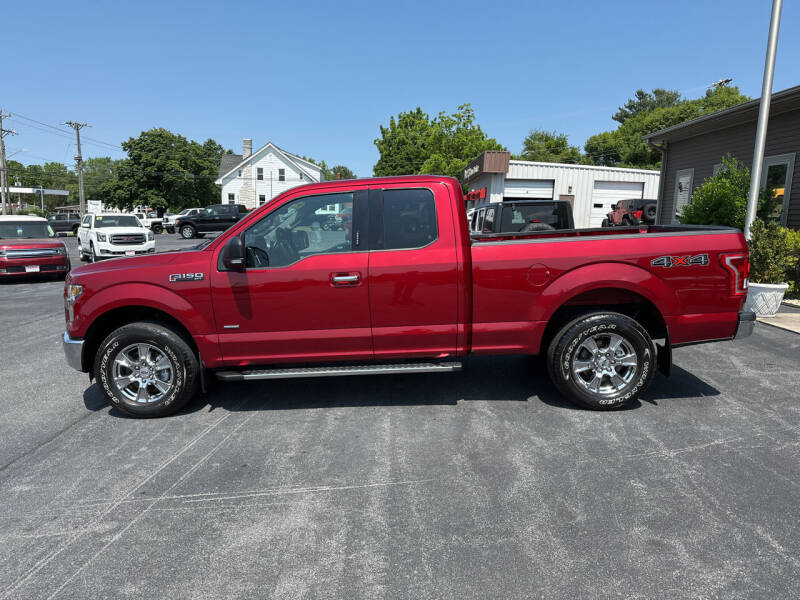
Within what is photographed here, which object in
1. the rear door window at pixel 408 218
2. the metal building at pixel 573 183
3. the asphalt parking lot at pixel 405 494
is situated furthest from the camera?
the metal building at pixel 573 183

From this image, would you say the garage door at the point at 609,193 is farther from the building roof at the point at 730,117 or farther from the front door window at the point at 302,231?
the front door window at the point at 302,231

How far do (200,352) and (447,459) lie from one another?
90.0 inches

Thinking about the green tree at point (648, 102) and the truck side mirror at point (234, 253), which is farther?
the green tree at point (648, 102)

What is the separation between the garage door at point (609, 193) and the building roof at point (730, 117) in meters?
10.1

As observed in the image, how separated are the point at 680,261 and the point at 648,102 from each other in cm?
9375

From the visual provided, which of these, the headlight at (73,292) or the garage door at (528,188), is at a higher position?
the garage door at (528,188)

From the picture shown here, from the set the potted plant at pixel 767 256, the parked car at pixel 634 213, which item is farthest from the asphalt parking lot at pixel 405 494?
the parked car at pixel 634 213

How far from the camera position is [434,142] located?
56.8m

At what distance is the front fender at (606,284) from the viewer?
14.5ft

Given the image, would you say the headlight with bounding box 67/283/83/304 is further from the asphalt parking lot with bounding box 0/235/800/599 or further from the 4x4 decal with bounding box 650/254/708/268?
the 4x4 decal with bounding box 650/254/708/268

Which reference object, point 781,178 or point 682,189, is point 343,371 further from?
point 682,189

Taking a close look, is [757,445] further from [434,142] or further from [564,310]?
[434,142]

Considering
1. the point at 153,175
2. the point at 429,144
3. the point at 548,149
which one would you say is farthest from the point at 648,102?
the point at 153,175

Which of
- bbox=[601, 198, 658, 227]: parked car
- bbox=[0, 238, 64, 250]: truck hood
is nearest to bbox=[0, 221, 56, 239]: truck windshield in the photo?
bbox=[0, 238, 64, 250]: truck hood
